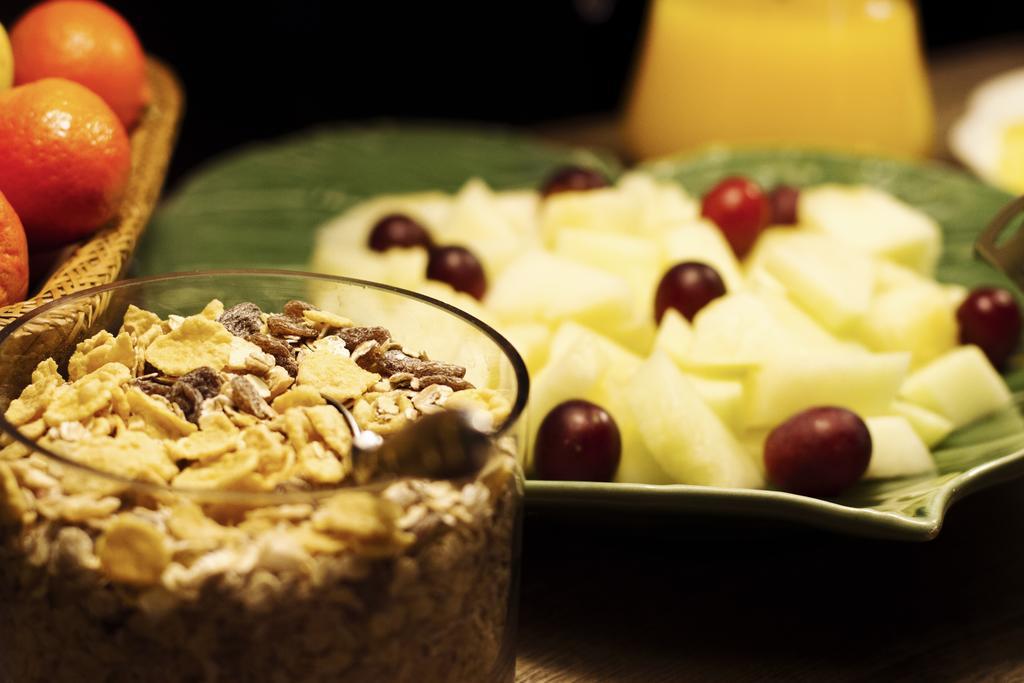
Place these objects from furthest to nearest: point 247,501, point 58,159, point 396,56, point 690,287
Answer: point 396,56
point 690,287
point 58,159
point 247,501

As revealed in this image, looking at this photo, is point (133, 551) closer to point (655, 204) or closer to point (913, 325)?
point (913, 325)

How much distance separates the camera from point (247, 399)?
603 mm

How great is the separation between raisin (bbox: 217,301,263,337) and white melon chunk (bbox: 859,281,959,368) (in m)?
0.56

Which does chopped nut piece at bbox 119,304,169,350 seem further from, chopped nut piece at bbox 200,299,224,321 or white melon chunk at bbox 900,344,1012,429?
white melon chunk at bbox 900,344,1012,429

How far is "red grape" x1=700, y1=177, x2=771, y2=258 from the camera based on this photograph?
1.17m

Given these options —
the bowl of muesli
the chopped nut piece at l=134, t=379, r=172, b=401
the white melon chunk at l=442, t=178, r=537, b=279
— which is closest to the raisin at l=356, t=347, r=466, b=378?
the bowl of muesli

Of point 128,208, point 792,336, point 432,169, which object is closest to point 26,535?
point 128,208

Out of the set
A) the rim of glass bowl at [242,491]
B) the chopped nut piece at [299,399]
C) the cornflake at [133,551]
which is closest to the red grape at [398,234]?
the rim of glass bowl at [242,491]

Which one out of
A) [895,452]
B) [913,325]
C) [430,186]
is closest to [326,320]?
[895,452]

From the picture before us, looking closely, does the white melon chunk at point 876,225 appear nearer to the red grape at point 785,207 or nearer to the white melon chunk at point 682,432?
the red grape at point 785,207

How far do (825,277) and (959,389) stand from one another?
0.50 feet

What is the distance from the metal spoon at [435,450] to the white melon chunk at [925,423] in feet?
1.66

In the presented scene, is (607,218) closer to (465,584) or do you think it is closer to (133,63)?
(133,63)

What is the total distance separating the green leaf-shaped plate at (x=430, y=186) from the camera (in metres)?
1.01
